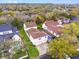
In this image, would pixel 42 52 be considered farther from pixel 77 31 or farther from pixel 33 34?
pixel 77 31

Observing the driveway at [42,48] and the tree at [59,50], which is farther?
the driveway at [42,48]

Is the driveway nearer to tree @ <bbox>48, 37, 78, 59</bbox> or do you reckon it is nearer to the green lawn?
the green lawn

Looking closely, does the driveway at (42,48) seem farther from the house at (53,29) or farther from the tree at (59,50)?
the house at (53,29)

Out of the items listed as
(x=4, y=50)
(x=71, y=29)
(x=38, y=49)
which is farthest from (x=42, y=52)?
(x=71, y=29)

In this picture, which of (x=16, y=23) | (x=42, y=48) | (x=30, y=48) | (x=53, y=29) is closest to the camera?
(x=30, y=48)

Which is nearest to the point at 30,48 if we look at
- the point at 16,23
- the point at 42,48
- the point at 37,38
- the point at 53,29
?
the point at 42,48

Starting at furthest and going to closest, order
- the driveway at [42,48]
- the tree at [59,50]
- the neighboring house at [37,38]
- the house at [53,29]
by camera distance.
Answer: the house at [53,29] < the neighboring house at [37,38] < the driveway at [42,48] < the tree at [59,50]

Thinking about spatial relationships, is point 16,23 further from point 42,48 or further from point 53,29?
point 42,48

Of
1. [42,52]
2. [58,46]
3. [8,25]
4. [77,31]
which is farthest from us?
[8,25]

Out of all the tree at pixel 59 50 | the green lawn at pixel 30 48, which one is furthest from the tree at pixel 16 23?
the tree at pixel 59 50

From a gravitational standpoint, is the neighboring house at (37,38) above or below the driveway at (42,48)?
above

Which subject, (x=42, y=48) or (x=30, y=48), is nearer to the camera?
(x=30, y=48)
